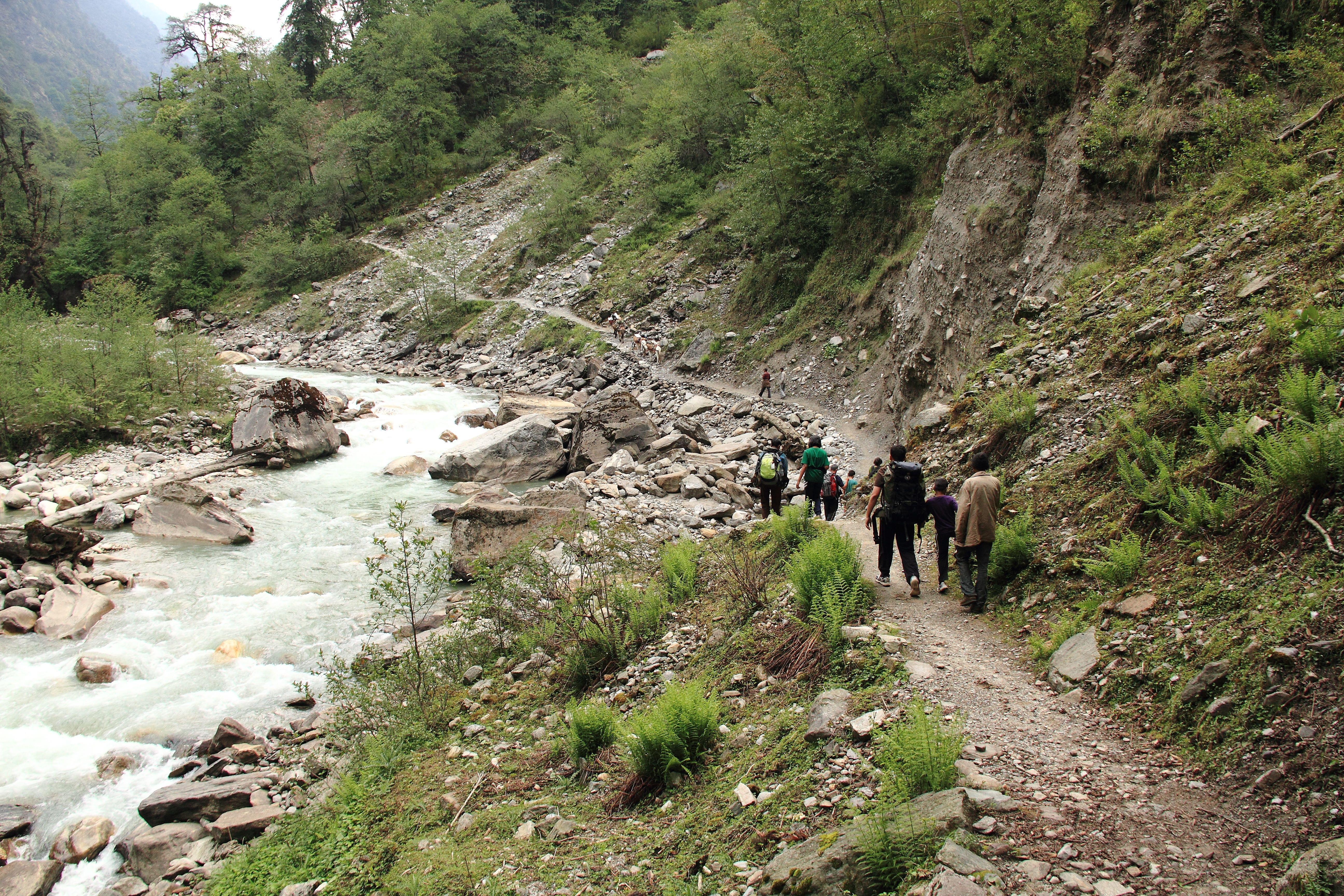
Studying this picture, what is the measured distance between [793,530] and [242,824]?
6.85 m

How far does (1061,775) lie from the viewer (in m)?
3.88

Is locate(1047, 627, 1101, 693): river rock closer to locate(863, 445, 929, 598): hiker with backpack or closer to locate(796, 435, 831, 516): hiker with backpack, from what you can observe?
locate(863, 445, 929, 598): hiker with backpack

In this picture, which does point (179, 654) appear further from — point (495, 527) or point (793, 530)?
point (793, 530)

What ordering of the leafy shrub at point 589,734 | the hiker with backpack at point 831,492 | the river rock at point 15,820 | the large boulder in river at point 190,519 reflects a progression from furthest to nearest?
the large boulder in river at point 190,519, the hiker with backpack at point 831,492, the river rock at point 15,820, the leafy shrub at point 589,734

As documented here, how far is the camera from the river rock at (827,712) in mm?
4891

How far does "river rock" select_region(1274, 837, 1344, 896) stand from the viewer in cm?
266

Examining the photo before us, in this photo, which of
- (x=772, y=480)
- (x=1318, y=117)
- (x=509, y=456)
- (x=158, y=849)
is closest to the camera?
(x=158, y=849)

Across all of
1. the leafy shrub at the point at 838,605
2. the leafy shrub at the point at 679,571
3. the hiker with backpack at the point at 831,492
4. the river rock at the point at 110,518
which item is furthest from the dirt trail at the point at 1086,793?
the river rock at the point at 110,518

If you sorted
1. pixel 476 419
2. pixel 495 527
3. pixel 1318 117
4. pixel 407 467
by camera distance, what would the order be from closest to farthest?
1. pixel 1318 117
2. pixel 495 527
3. pixel 407 467
4. pixel 476 419

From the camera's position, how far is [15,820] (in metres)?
7.19

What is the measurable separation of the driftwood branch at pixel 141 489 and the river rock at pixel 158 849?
952cm

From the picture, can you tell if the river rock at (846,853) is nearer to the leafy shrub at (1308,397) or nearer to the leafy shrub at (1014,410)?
the leafy shrub at (1308,397)

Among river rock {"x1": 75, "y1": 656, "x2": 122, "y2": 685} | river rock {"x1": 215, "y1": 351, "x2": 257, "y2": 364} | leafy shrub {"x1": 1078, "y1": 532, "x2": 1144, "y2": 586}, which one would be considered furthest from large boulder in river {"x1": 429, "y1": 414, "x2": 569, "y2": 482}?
river rock {"x1": 215, "y1": 351, "x2": 257, "y2": 364}

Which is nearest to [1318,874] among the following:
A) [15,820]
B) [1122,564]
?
[1122,564]
